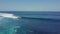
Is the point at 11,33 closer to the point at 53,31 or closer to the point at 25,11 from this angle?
the point at 25,11

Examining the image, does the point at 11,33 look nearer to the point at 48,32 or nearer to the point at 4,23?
the point at 4,23

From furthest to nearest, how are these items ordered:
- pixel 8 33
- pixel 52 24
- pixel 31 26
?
pixel 52 24, pixel 31 26, pixel 8 33

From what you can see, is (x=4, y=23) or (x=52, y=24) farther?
(x=52, y=24)

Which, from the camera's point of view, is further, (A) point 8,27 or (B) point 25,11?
(B) point 25,11

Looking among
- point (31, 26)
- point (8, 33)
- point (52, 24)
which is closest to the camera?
point (8, 33)

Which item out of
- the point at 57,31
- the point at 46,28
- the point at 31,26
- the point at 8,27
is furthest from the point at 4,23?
the point at 57,31

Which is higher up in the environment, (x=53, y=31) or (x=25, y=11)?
(x=25, y=11)

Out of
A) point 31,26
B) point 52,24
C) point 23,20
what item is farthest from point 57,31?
point 23,20

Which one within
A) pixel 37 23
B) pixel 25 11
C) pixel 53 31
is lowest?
pixel 53 31

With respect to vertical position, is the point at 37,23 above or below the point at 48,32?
above
